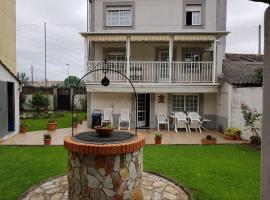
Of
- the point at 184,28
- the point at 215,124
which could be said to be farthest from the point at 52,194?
the point at 184,28

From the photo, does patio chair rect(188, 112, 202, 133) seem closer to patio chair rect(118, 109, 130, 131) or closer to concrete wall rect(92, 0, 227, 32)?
patio chair rect(118, 109, 130, 131)

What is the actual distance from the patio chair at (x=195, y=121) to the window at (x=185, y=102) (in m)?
0.96

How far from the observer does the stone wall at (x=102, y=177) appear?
4625mm

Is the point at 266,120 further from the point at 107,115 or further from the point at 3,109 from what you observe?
the point at 107,115

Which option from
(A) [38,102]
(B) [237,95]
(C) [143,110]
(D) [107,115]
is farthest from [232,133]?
(A) [38,102]

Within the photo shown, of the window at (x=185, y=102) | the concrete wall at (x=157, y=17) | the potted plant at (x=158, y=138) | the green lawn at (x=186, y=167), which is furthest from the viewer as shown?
the concrete wall at (x=157, y=17)

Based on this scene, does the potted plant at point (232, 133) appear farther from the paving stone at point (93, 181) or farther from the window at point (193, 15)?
the paving stone at point (93, 181)

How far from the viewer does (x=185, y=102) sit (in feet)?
52.5

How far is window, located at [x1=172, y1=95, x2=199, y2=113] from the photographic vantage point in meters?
16.0

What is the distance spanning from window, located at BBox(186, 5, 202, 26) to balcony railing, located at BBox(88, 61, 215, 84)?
3.15 meters

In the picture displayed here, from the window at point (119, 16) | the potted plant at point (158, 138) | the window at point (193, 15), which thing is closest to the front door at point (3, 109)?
the potted plant at point (158, 138)

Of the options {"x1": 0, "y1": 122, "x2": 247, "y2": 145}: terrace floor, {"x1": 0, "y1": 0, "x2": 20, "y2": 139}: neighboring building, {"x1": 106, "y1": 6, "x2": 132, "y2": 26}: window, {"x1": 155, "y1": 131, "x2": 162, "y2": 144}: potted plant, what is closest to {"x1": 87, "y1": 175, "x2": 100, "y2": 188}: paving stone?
{"x1": 155, "y1": 131, "x2": 162, "y2": 144}: potted plant

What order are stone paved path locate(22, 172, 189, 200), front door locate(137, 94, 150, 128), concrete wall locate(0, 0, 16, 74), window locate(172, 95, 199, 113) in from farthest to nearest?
1. front door locate(137, 94, 150, 128)
2. window locate(172, 95, 199, 113)
3. concrete wall locate(0, 0, 16, 74)
4. stone paved path locate(22, 172, 189, 200)

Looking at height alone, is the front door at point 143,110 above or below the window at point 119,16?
below
